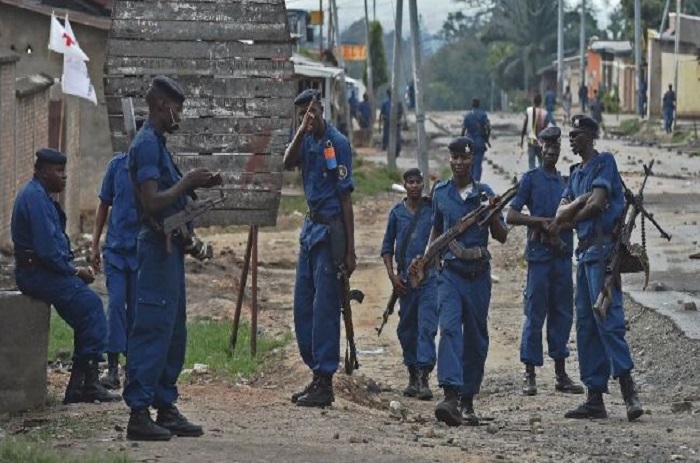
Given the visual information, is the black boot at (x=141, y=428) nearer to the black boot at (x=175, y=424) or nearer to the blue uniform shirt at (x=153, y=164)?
the black boot at (x=175, y=424)

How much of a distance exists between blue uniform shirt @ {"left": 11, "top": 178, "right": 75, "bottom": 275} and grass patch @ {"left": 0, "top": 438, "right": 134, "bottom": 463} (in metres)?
2.27

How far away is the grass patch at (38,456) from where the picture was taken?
768 centimetres

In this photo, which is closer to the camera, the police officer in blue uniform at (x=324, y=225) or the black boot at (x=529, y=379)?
the police officer in blue uniform at (x=324, y=225)

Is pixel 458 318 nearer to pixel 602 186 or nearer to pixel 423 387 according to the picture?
pixel 602 186

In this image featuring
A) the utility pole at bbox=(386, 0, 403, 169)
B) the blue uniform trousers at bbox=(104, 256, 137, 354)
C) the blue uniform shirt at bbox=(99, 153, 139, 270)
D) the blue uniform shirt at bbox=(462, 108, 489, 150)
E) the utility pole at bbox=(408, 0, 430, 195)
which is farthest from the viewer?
the utility pole at bbox=(386, 0, 403, 169)

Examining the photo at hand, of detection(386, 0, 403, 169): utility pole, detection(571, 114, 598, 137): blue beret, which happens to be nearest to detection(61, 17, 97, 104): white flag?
detection(571, 114, 598, 137): blue beret

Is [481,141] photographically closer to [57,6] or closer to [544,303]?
[57,6]

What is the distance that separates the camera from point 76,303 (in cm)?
1036

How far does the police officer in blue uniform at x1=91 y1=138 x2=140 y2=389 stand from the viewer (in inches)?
→ 445

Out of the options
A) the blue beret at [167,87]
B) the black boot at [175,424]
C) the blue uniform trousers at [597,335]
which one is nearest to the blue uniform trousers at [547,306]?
the blue uniform trousers at [597,335]

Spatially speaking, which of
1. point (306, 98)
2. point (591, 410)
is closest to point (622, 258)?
point (591, 410)

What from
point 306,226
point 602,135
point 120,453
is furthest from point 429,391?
point 602,135

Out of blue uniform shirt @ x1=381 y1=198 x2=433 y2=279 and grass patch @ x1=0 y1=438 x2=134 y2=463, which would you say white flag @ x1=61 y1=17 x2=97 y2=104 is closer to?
blue uniform shirt @ x1=381 y1=198 x2=433 y2=279

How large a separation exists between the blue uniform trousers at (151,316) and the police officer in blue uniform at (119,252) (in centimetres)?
215
